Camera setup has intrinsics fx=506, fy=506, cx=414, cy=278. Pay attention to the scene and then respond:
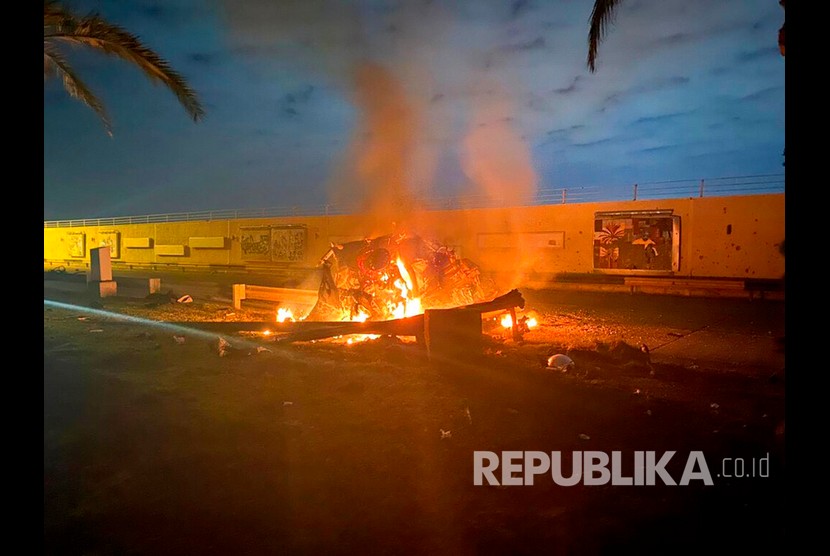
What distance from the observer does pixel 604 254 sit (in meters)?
18.0

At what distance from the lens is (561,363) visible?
23.8 feet

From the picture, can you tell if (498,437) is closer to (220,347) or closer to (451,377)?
(451,377)

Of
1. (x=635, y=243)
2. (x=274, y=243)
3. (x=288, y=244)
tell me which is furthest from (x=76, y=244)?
(x=635, y=243)

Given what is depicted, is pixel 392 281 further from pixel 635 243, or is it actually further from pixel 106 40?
pixel 635 243

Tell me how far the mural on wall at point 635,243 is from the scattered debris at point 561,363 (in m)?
11.3

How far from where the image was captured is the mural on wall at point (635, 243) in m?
16.8

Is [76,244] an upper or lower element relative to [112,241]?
lower

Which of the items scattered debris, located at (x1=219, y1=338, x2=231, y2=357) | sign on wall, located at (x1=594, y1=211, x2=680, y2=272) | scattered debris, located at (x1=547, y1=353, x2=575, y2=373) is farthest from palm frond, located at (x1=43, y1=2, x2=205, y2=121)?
sign on wall, located at (x1=594, y1=211, x2=680, y2=272)

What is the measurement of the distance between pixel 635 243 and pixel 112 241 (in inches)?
1350

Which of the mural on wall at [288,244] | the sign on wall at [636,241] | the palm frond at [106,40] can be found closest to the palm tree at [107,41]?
the palm frond at [106,40]

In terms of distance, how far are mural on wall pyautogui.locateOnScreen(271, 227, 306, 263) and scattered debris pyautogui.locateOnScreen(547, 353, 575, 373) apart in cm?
2117

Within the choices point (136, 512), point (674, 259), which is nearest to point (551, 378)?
point (136, 512)

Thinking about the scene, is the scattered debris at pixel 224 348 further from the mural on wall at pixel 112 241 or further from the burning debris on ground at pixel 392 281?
the mural on wall at pixel 112 241

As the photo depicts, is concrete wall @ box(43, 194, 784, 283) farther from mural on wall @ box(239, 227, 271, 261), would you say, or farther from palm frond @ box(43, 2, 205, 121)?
palm frond @ box(43, 2, 205, 121)
